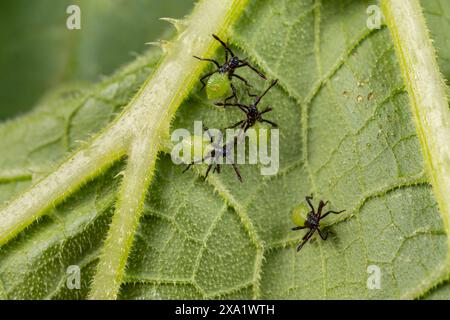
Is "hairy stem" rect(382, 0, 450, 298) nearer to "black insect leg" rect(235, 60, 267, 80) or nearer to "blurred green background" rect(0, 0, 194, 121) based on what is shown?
"black insect leg" rect(235, 60, 267, 80)

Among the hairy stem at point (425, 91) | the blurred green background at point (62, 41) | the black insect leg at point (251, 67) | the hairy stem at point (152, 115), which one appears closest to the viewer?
the hairy stem at point (425, 91)

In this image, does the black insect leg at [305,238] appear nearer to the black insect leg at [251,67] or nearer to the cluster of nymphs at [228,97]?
the cluster of nymphs at [228,97]

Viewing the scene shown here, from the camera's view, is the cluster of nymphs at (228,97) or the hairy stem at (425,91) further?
the cluster of nymphs at (228,97)

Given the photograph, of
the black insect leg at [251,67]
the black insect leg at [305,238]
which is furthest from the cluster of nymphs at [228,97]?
the black insect leg at [305,238]

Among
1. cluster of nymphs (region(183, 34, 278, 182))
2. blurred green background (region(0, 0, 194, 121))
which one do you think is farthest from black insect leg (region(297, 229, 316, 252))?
blurred green background (region(0, 0, 194, 121))

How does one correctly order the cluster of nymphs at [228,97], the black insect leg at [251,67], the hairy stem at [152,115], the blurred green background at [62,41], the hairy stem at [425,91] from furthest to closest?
the blurred green background at [62,41]
the black insect leg at [251,67]
the cluster of nymphs at [228,97]
the hairy stem at [152,115]
the hairy stem at [425,91]

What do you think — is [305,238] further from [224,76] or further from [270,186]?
[224,76]
